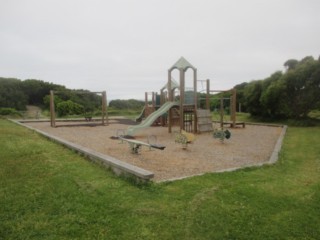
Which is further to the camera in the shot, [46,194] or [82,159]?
[82,159]

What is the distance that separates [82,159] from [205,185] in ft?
11.9

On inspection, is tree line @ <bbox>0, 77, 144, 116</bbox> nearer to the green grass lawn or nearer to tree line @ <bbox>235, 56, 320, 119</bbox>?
tree line @ <bbox>235, 56, 320, 119</bbox>

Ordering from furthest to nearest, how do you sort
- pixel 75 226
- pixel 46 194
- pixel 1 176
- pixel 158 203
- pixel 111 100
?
pixel 111 100 < pixel 1 176 < pixel 46 194 < pixel 158 203 < pixel 75 226

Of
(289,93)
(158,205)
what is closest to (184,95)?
(289,93)

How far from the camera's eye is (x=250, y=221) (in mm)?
3670

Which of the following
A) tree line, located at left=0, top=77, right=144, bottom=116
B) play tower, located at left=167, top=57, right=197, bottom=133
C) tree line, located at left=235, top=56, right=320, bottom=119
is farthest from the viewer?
tree line, located at left=0, top=77, right=144, bottom=116

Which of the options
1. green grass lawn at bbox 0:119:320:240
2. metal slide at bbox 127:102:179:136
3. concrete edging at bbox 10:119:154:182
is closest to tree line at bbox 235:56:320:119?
metal slide at bbox 127:102:179:136

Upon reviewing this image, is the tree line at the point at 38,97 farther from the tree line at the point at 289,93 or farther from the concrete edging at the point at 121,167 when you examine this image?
the concrete edging at the point at 121,167

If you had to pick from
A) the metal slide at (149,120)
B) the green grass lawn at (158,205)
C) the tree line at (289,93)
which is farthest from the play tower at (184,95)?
the green grass lawn at (158,205)

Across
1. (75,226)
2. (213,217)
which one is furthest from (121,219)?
(213,217)

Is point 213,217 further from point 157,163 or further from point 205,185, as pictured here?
point 157,163

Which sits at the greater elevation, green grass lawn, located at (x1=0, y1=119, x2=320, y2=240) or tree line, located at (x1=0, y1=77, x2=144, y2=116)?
tree line, located at (x1=0, y1=77, x2=144, y2=116)

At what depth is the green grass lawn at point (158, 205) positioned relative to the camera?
343 cm

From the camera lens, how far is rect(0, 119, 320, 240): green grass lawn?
3426mm
